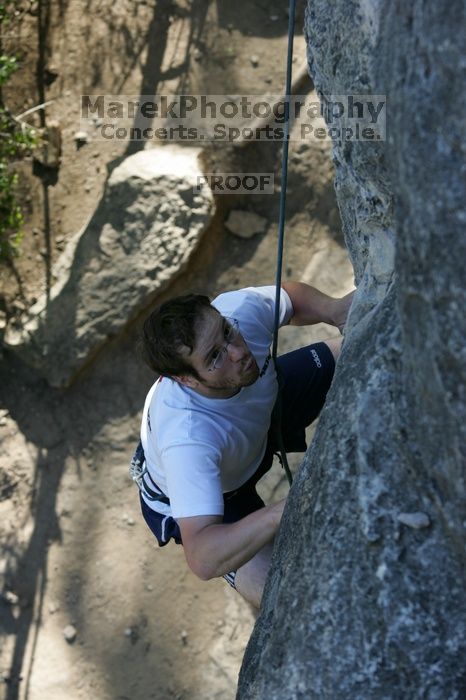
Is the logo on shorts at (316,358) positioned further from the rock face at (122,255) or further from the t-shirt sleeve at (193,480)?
the rock face at (122,255)

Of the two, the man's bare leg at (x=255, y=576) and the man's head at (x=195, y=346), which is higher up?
the man's head at (x=195, y=346)

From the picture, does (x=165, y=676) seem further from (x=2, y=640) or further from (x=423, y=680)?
(x=423, y=680)

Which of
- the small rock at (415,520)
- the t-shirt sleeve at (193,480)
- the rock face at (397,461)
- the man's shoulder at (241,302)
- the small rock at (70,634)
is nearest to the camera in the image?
the rock face at (397,461)

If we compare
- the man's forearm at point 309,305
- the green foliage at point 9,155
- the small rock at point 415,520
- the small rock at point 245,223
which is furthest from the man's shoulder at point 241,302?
the green foliage at point 9,155

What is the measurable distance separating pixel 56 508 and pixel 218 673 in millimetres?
1091

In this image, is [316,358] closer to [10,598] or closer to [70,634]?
[70,634]

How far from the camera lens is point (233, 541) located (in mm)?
1825

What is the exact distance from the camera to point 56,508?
13.5 feet

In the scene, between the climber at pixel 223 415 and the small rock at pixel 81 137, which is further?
the small rock at pixel 81 137

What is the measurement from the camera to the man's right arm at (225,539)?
1806 mm

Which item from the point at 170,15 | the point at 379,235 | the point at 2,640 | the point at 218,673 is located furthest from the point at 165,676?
the point at 170,15

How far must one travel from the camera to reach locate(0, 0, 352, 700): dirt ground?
3846mm

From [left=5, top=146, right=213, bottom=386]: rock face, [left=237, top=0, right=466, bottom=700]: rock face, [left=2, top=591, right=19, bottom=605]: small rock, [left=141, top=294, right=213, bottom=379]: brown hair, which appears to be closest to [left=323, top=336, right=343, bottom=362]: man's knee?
[left=141, top=294, right=213, bottom=379]: brown hair

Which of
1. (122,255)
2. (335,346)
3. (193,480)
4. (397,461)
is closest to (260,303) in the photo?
(335,346)
